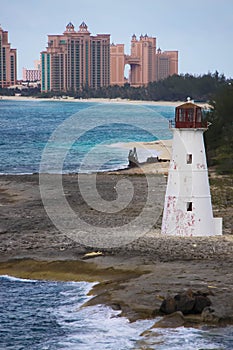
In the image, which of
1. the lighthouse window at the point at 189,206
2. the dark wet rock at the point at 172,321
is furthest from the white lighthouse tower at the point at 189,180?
the dark wet rock at the point at 172,321

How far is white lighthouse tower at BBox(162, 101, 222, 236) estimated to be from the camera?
25641mm

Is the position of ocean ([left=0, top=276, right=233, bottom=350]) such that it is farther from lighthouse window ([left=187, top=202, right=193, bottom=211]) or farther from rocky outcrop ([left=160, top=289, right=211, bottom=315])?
lighthouse window ([left=187, top=202, right=193, bottom=211])

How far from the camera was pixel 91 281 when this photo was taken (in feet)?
73.8

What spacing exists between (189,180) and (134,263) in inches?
145

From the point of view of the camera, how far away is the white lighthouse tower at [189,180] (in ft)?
84.1

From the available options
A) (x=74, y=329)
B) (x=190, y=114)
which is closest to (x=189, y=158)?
(x=190, y=114)

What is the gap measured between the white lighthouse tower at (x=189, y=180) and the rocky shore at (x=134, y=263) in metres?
0.51

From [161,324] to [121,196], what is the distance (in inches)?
759

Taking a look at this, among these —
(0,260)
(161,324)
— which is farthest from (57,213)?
(161,324)

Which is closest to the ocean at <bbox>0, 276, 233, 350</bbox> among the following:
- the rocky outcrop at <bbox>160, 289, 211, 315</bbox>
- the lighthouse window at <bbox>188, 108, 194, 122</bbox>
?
the rocky outcrop at <bbox>160, 289, 211, 315</bbox>

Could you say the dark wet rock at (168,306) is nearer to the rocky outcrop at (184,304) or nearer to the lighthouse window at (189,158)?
the rocky outcrop at (184,304)

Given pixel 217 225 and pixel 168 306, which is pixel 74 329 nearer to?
pixel 168 306

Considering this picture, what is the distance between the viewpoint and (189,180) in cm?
2591

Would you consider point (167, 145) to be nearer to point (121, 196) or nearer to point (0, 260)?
point (121, 196)
